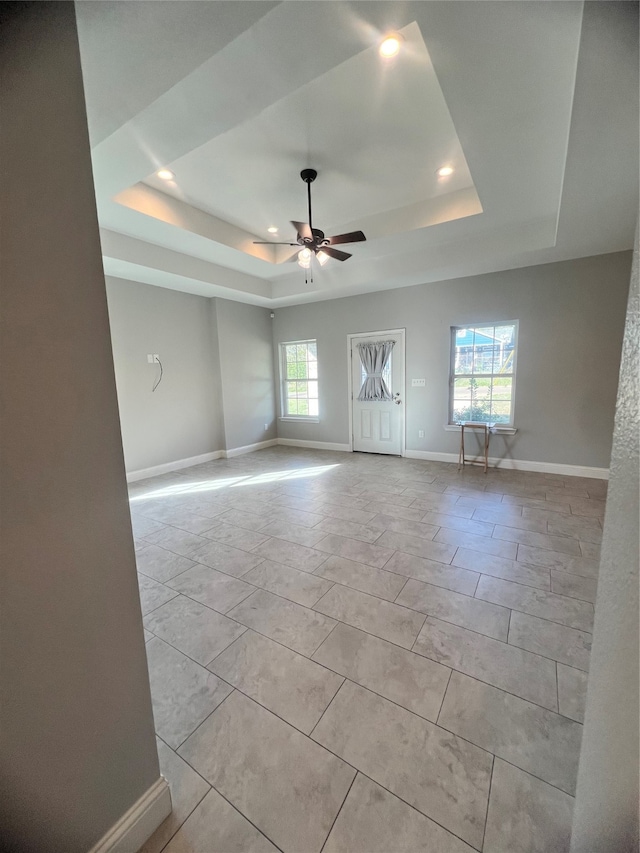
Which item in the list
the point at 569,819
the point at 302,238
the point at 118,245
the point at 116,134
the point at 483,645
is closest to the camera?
the point at 569,819

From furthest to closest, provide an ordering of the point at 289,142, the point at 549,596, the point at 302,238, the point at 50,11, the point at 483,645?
the point at 302,238
the point at 289,142
the point at 549,596
the point at 483,645
the point at 50,11

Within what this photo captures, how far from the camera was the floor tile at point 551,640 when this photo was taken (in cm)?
163

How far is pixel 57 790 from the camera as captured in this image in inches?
33.1

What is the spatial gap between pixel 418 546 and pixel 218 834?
203cm

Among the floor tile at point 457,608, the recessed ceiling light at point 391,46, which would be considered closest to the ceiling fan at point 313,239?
the recessed ceiling light at point 391,46

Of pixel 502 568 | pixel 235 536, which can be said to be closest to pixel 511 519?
pixel 502 568

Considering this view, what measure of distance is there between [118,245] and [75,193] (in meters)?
3.57

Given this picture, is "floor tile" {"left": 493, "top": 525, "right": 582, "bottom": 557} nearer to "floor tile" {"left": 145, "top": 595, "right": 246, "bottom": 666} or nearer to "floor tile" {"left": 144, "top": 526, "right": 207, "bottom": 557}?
"floor tile" {"left": 145, "top": 595, "right": 246, "bottom": 666}

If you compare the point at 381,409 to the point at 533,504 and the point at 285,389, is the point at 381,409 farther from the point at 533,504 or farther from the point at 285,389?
the point at 533,504

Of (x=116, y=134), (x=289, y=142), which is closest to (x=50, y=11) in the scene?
(x=116, y=134)

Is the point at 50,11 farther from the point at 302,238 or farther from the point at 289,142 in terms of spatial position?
the point at 302,238

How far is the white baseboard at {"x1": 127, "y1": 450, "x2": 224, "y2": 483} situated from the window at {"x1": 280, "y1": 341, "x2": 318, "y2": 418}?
170 cm

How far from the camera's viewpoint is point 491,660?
1.63 meters

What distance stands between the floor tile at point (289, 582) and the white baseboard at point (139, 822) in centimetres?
106
